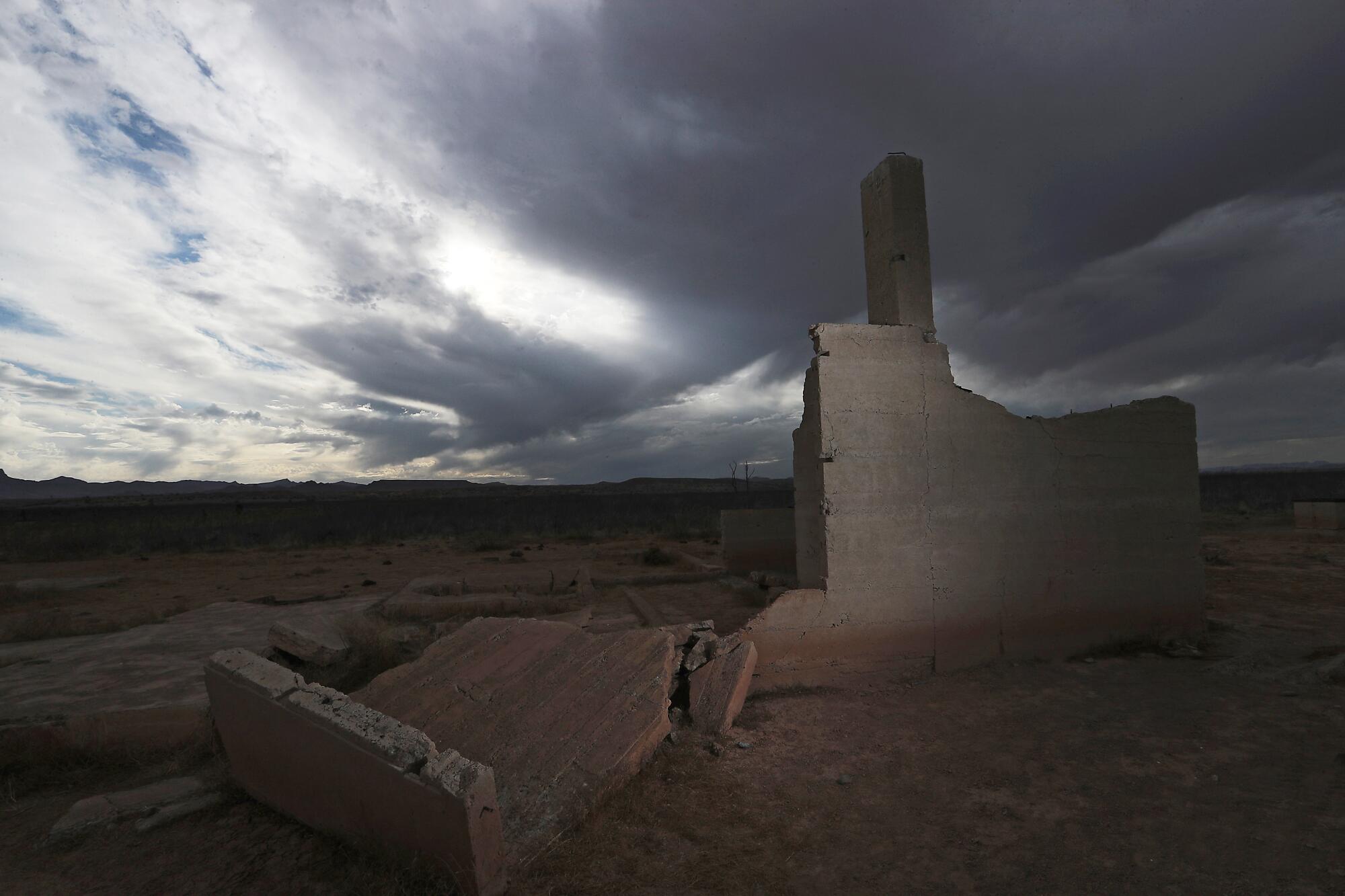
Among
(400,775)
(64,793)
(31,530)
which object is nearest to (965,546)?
(400,775)

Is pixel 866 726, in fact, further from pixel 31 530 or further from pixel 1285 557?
pixel 31 530

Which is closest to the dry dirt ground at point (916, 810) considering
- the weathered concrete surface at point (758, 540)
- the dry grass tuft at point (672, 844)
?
the dry grass tuft at point (672, 844)

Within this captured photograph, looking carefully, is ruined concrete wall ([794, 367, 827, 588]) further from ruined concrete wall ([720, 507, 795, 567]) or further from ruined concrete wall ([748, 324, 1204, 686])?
ruined concrete wall ([720, 507, 795, 567])

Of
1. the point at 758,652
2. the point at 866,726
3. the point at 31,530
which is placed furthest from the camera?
the point at 31,530

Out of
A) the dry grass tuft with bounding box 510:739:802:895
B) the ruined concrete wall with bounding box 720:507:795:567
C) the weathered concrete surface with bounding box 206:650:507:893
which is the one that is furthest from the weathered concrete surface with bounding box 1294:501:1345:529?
the weathered concrete surface with bounding box 206:650:507:893

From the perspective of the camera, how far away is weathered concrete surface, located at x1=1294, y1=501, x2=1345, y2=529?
18047 millimetres

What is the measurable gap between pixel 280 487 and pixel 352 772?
157m

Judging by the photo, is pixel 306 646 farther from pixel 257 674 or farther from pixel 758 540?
pixel 758 540

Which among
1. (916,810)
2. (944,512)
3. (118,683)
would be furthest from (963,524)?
(118,683)

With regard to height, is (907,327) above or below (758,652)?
above

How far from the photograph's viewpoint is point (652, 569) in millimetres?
14242

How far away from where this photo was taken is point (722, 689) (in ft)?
18.0

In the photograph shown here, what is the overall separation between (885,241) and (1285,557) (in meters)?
13.9

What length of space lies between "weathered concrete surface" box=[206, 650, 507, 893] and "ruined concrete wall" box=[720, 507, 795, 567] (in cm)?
860
